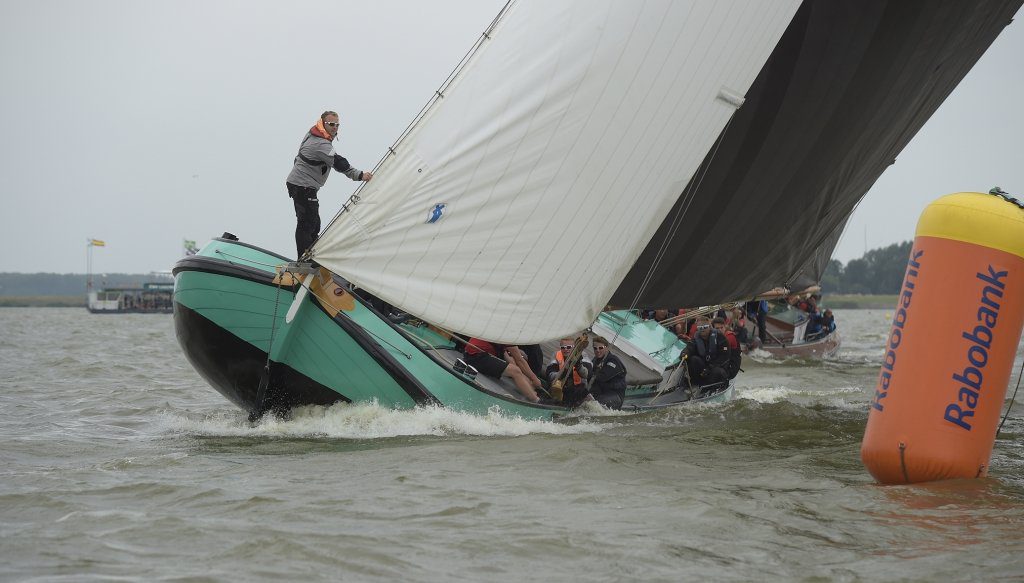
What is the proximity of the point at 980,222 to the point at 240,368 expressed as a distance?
6338 mm

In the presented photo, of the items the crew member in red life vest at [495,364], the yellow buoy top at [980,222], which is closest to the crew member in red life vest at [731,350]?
the crew member in red life vest at [495,364]

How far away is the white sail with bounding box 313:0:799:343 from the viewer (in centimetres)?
899

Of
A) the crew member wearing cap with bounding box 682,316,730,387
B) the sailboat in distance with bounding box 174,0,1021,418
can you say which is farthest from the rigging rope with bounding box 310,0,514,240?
the crew member wearing cap with bounding box 682,316,730,387

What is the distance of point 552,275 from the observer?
9.50 metres

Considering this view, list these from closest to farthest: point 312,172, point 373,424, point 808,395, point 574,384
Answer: point 373,424 → point 312,172 → point 574,384 → point 808,395

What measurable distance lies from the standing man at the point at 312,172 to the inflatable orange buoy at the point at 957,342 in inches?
202

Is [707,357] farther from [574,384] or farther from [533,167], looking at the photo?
Answer: [533,167]

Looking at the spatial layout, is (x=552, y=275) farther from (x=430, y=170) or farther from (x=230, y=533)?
(x=230, y=533)

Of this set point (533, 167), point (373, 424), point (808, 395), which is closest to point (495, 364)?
point (373, 424)

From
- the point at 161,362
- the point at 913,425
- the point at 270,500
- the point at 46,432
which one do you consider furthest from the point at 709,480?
the point at 161,362

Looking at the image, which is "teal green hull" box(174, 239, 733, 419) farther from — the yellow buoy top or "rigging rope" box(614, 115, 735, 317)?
the yellow buoy top

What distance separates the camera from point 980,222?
6.72 metres

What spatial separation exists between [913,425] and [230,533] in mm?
4285

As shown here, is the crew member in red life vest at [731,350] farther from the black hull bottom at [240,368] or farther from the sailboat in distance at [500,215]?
the black hull bottom at [240,368]
